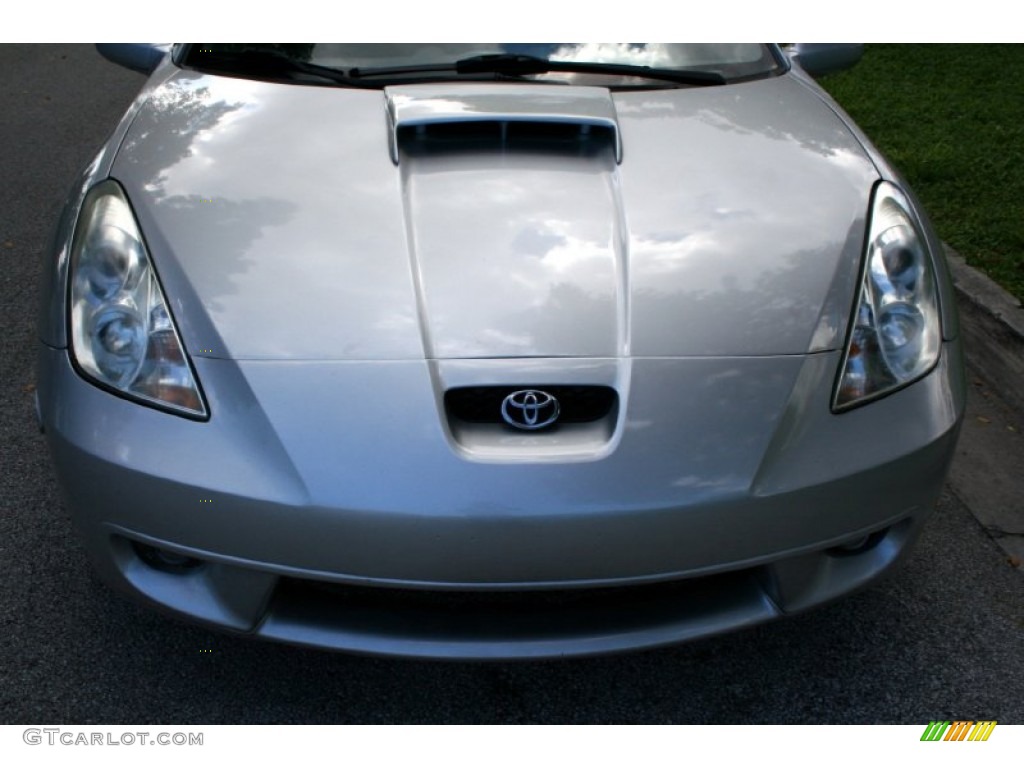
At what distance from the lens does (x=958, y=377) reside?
7.31ft

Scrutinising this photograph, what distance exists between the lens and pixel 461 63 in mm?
2775

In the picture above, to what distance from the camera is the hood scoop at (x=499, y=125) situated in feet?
7.97

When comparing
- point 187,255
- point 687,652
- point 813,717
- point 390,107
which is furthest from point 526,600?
point 390,107

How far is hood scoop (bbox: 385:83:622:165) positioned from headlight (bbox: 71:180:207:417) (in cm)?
59

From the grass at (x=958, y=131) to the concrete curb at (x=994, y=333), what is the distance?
12 cm

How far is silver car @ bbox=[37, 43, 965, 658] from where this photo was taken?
1.84 metres

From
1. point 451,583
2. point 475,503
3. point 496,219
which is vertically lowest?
point 451,583

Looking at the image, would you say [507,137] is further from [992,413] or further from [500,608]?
[992,413]

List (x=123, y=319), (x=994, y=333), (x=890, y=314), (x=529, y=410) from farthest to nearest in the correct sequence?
(x=994, y=333), (x=890, y=314), (x=123, y=319), (x=529, y=410)

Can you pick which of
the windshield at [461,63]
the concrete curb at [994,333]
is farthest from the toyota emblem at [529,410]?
the concrete curb at [994,333]

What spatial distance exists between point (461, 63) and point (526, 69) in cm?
16

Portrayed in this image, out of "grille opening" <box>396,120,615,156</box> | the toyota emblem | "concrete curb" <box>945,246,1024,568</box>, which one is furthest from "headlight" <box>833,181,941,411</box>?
"concrete curb" <box>945,246,1024,568</box>
